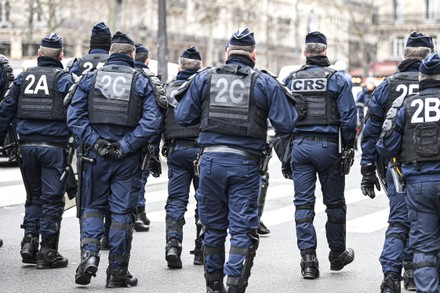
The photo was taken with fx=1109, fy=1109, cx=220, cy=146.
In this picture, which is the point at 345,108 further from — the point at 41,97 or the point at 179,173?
the point at 41,97

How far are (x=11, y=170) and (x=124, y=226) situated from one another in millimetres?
11687

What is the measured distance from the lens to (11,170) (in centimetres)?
2062

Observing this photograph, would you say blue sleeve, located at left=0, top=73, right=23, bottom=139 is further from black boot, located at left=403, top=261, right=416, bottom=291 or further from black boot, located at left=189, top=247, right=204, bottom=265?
black boot, located at left=403, top=261, right=416, bottom=291

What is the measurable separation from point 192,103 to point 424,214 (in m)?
2.00

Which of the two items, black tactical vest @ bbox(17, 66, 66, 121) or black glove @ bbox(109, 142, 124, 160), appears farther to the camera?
black tactical vest @ bbox(17, 66, 66, 121)

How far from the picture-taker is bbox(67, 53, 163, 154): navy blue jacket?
9.38 m

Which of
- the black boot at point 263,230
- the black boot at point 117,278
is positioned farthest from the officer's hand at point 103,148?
the black boot at point 263,230

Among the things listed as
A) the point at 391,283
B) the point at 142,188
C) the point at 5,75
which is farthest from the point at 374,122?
the point at 5,75

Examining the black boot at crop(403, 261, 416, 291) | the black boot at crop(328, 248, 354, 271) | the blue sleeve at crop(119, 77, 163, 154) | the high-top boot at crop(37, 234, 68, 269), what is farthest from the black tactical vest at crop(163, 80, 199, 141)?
the black boot at crop(403, 261, 416, 291)

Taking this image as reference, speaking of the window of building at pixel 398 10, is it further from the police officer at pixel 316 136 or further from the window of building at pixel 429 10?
the police officer at pixel 316 136

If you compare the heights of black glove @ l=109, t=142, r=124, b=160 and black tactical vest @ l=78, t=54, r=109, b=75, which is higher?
black tactical vest @ l=78, t=54, r=109, b=75

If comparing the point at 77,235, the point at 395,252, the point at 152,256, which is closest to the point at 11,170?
the point at 77,235

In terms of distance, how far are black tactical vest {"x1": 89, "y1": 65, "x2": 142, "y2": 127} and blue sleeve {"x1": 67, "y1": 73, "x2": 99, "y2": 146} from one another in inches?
2.2

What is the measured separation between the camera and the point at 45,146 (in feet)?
33.8
